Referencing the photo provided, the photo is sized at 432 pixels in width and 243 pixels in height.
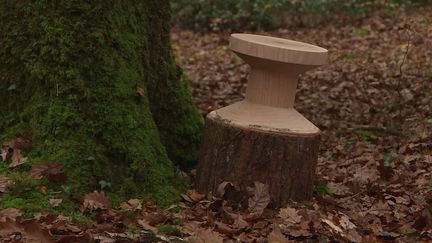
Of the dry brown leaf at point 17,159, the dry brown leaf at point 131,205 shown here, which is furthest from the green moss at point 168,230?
the dry brown leaf at point 17,159

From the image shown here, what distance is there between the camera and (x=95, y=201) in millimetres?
3729

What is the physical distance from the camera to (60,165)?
12.6 feet

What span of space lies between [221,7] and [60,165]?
12329 millimetres

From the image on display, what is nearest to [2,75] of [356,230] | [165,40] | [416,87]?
[165,40]

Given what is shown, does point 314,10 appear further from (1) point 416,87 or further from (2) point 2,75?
(2) point 2,75

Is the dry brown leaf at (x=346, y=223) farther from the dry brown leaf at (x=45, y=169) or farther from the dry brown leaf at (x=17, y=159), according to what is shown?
the dry brown leaf at (x=17, y=159)

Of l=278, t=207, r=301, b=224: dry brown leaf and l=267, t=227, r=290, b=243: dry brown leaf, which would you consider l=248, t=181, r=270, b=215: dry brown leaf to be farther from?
l=267, t=227, r=290, b=243: dry brown leaf

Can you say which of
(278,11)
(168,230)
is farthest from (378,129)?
(278,11)

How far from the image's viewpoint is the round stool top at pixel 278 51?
3.85 meters

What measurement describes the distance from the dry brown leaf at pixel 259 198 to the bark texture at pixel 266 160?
6 centimetres

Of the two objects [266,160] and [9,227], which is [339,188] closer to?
[266,160]

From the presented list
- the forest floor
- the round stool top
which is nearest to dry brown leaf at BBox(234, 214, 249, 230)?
the forest floor

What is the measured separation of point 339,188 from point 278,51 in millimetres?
1198

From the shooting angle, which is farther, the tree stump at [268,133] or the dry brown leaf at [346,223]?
the tree stump at [268,133]
